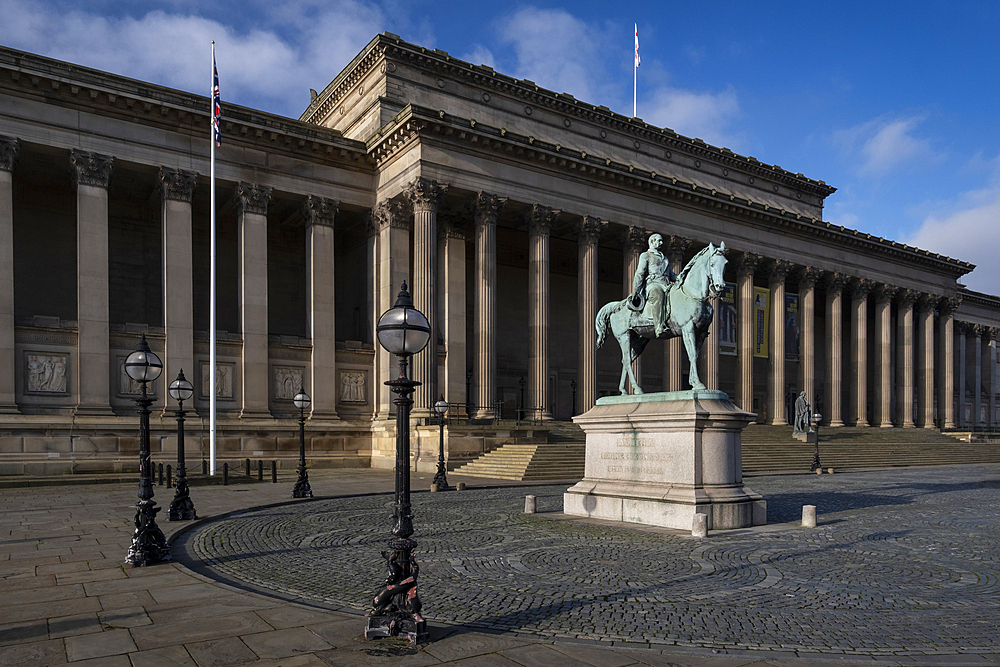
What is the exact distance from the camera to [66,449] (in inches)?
1261

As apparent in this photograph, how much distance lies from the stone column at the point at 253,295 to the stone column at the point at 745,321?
32.0 m

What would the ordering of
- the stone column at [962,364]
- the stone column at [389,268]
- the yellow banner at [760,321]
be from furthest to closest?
the stone column at [962,364] → the yellow banner at [760,321] → the stone column at [389,268]

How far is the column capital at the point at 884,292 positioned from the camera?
6053 centimetres

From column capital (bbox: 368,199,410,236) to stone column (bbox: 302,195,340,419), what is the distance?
7.40ft

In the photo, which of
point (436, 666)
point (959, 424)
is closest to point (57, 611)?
point (436, 666)

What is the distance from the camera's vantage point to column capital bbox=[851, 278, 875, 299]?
193ft

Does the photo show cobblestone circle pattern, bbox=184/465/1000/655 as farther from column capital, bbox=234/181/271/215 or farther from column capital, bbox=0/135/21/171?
column capital, bbox=0/135/21/171

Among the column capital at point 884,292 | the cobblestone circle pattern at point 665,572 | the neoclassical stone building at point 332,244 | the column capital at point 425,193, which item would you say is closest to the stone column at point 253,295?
the neoclassical stone building at point 332,244

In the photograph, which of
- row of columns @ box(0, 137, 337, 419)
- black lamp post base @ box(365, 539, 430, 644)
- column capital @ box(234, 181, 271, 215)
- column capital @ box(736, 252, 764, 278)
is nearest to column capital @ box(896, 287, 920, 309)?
column capital @ box(736, 252, 764, 278)

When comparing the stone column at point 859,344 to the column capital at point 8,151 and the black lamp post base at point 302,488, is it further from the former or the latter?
the column capital at point 8,151

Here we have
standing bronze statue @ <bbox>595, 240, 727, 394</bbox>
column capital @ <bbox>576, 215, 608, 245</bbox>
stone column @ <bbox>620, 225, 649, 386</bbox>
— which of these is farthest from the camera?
stone column @ <bbox>620, 225, 649, 386</bbox>

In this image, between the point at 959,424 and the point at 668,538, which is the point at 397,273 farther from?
the point at 959,424

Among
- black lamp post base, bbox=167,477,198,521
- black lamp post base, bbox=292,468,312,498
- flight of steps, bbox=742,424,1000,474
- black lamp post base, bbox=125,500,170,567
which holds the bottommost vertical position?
flight of steps, bbox=742,424,1000,474

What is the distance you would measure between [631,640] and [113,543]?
35.3 ft
